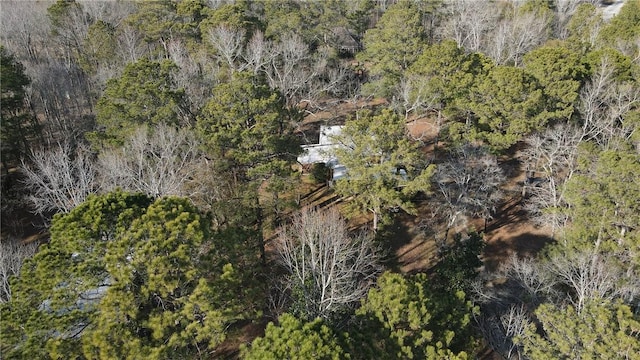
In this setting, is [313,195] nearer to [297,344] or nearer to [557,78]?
[557,78]

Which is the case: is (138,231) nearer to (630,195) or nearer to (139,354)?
(139,354)

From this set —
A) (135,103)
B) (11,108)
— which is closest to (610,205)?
(135,103)

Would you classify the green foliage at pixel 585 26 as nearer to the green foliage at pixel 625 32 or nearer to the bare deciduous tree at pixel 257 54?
the green foliage at pixel 625 32

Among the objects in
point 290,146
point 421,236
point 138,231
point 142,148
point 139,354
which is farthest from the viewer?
point 421,236

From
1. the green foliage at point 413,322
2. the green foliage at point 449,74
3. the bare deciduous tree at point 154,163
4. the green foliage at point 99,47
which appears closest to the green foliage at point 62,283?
the bare deciduous tree at point 154,163

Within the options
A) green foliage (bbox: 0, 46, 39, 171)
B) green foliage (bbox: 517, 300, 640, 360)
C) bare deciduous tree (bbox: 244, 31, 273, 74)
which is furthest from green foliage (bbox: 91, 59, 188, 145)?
green foliage (bbox: 517, 300, 640, 360)

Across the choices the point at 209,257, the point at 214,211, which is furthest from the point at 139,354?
the point at 214,211
